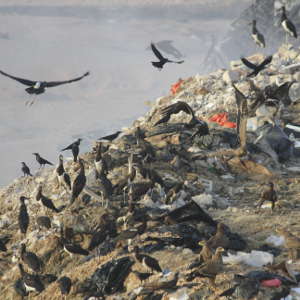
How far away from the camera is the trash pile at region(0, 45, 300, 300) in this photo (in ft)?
19.1

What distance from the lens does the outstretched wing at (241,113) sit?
9281 millimetres

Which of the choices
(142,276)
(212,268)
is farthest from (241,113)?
(212,268)

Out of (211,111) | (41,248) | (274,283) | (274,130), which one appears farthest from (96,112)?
(274,283)

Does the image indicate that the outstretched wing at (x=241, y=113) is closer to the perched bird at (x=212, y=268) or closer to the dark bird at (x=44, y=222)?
the dark bird at (x=44, y=222)

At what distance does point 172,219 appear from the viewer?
23.7ft

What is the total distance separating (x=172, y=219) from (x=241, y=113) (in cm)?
297

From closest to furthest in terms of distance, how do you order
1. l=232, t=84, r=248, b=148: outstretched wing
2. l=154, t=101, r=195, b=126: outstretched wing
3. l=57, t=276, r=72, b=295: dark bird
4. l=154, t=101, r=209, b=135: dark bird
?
l=57, t=276, r=72, b=295: dark bird → l=232, t=84, r=248, b=148: outstretched wing → l=154, t=101, r=209, b=135: dark bird → l=154, t=101, r=195, b=126: outstretched wing

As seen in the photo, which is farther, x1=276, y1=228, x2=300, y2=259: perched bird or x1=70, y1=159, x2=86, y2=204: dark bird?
x1=70, y1=159, x2=86, y2=204: dark bird

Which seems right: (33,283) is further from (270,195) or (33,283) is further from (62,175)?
(270,195)

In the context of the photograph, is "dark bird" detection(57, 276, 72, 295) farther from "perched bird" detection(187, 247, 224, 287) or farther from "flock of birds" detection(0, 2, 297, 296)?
"perched bird" detection(187, 247, 224, 287)

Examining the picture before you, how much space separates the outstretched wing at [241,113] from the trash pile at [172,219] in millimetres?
19

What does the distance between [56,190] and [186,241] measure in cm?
403

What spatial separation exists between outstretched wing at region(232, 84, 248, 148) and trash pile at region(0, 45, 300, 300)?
0.02 meters

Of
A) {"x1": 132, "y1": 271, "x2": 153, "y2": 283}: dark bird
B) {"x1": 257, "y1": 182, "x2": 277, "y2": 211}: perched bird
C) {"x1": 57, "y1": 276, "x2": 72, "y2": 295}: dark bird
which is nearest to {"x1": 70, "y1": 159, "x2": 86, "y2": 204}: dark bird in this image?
{"x1": 57, "y1": 276, "x2": 72, "y2": 295}: dark bird
